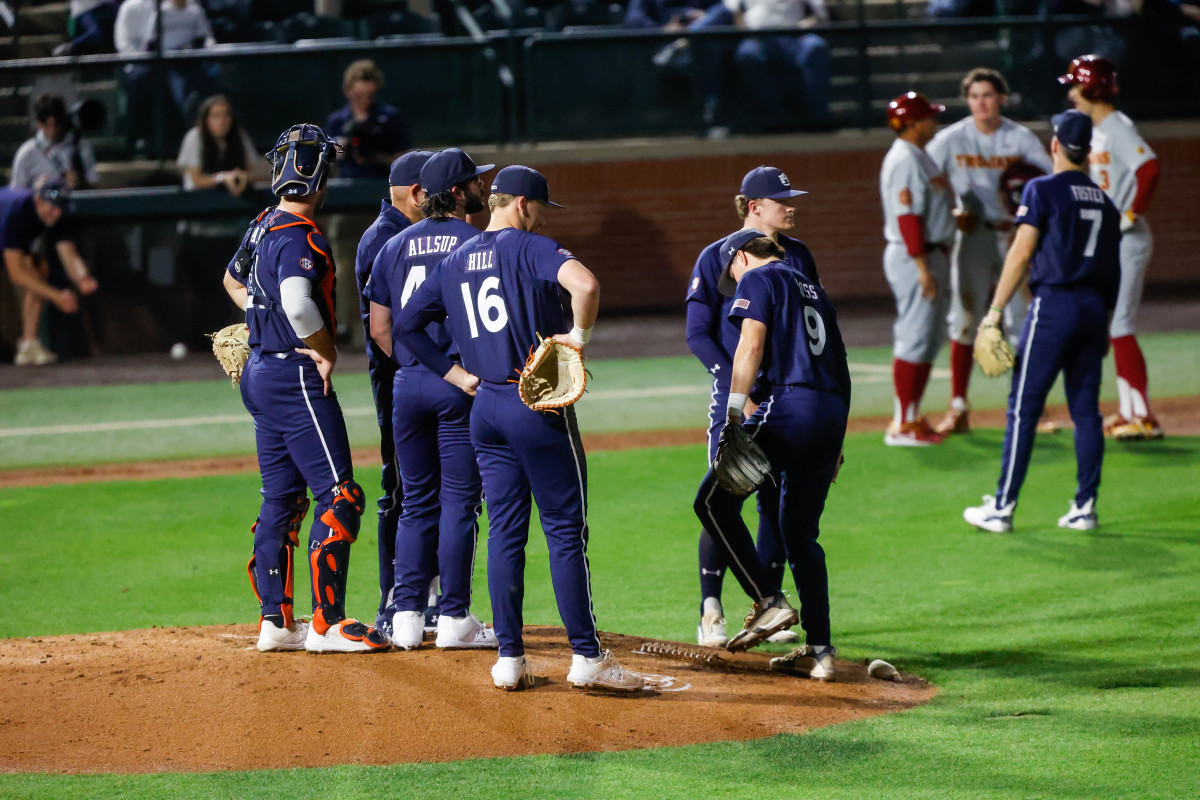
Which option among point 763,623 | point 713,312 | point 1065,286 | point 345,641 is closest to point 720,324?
point 713,312

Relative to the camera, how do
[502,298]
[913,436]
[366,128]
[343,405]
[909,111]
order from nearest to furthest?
[502,298] → [909,111] → [913,436] → [343,405] → [366,128]

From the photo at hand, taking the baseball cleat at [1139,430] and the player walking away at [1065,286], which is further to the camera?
the baseball cleat at [1139,430]

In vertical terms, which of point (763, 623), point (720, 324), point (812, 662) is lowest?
point (812, 662)

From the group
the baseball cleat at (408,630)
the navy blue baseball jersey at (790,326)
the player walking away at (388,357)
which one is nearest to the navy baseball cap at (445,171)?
the player walking away at (388,357)

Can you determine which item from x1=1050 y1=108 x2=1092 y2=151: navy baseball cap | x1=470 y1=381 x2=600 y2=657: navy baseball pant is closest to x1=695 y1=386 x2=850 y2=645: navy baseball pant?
x1=470 y1=381 x2=600 y2=657: navy baseball pant

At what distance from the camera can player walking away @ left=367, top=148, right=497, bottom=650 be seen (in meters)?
5.50

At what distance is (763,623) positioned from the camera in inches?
216

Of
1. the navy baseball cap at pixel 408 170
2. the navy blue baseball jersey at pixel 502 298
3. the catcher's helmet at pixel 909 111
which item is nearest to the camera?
the navy blue baseball jersey at pixel 502 298

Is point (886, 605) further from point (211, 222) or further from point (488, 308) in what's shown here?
point (211, 222)

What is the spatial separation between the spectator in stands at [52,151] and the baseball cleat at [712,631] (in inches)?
457

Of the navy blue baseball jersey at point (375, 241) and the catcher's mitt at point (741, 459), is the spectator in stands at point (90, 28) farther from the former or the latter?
the catcher's mitt at point (741, 459)

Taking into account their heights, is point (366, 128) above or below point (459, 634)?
above

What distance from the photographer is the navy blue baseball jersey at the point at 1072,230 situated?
7430 mm

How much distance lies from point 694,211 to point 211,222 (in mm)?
5835
